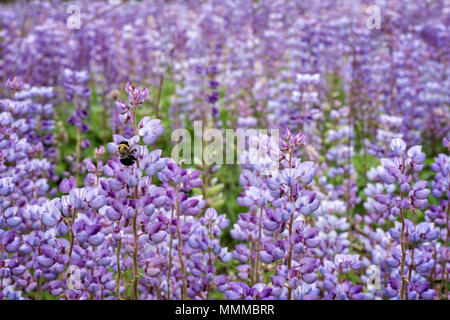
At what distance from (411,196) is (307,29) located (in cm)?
290

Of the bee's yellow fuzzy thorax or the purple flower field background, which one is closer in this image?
the bee's yellow fuzzy thorax

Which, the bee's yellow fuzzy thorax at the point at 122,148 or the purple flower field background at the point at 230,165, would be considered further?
the purple flower field background at the point at 230,165

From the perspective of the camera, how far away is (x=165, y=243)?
217 cm

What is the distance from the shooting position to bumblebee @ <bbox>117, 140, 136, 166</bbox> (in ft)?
4.93

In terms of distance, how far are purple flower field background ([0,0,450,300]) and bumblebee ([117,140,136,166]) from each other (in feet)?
0.07

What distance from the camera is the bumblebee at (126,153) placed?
1504 mm

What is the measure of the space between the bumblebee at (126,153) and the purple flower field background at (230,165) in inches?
A: 0.8

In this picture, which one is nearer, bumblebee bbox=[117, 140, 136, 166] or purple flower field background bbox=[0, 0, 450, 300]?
bumblebee bbox=[117, 140, 136, 166]

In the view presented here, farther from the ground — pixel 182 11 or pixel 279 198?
pixel 182 11

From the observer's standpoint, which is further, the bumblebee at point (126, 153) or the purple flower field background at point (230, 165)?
the purple flower field background at point (230, 165)

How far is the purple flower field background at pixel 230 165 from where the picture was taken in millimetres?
1657

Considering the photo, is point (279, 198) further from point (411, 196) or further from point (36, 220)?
point (36, 220)
